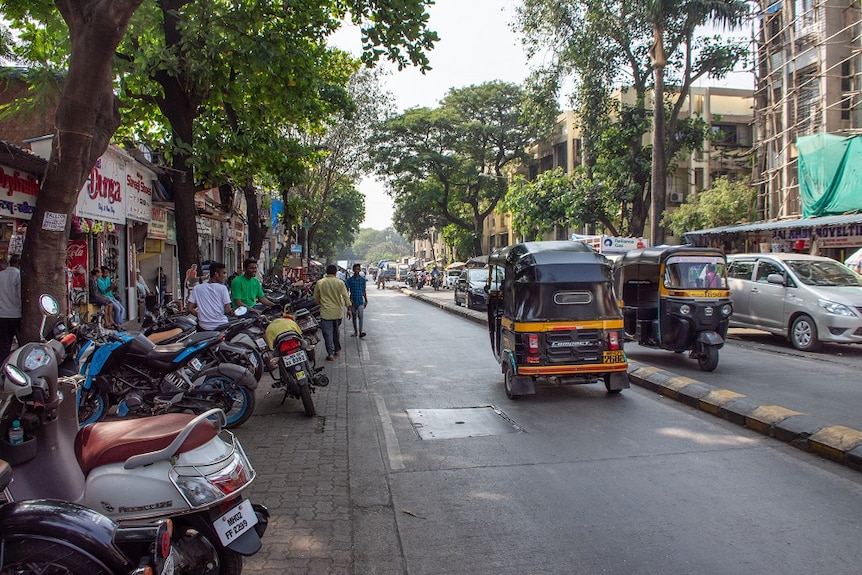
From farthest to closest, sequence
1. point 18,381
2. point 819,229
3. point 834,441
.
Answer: point 819,229, point 834,441, point 18,381

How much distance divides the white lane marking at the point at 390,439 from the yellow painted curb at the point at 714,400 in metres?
3.71

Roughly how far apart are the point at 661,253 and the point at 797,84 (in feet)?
51.3

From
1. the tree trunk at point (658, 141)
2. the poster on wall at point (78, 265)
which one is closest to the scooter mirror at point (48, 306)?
the poster on wall at point (78, 265)

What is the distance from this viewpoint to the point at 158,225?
18.4m

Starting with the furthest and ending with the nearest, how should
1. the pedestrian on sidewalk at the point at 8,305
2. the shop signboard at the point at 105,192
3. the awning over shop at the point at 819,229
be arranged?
the awning over shop at the point at 819,229 < the shop signboard at the point at 105,192 < the pedestrian on sidewalk at the point at 8,305

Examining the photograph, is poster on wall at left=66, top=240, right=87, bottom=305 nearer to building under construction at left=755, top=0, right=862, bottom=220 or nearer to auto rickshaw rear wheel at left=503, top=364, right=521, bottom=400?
auto rickshaw rear wheel at left=503, top=364, right=521, bottom=400

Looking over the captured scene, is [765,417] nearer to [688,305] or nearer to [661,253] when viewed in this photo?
[688,305]

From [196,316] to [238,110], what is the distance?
5.84 meters

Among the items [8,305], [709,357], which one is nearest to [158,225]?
[8,305]

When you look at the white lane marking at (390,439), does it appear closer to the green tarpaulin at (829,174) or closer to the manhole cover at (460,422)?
the manhole cover at (460,422)

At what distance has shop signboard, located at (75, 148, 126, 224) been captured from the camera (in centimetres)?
1196

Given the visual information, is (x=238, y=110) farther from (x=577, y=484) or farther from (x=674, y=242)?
(x=674, y=242)

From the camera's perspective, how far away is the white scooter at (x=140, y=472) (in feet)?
9.89

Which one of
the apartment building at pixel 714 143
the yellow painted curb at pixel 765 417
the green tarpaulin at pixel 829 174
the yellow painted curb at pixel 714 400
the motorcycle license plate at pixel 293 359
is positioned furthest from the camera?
the apartment building at pixel 714 143
